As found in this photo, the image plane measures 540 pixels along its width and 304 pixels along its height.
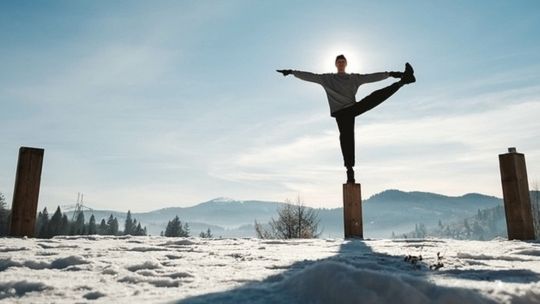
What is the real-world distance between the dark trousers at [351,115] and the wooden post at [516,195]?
218 centimetres

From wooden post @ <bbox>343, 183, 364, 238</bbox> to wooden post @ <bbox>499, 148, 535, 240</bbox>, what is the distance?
2.11 meters

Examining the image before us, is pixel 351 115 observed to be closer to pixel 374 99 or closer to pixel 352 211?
pixel 374 99

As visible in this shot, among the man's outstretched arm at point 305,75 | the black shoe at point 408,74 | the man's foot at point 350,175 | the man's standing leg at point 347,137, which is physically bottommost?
the man's foot at point 350,175

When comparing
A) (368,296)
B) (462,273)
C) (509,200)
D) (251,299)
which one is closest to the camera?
(368,296)

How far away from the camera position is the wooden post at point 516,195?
532cm

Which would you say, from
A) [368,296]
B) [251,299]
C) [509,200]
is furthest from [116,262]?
[509,200]

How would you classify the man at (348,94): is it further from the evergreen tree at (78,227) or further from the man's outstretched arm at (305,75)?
the evergreen tree at (78,227)

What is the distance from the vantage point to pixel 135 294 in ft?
6.20

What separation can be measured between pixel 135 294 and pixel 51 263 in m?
1.21

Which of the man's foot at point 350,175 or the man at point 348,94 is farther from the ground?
the man at point 348,94

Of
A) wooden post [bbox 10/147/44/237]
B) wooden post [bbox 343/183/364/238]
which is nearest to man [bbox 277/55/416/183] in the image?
wooden post [bbox 343/183/364/238]

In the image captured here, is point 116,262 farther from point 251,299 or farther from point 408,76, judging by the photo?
point 408,76

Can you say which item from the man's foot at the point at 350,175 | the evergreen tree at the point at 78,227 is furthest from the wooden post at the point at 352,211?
the evergreen tree at the point at 78,227

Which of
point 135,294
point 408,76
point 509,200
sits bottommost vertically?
point 135,294
